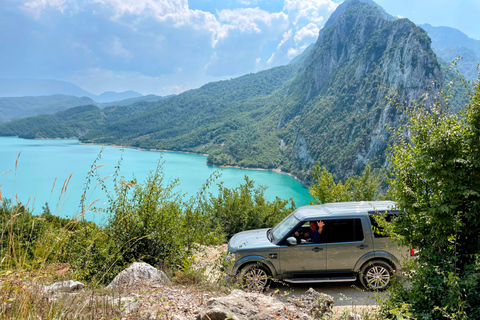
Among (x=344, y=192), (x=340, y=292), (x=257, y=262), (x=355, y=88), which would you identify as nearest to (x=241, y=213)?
(x=344, y=192)

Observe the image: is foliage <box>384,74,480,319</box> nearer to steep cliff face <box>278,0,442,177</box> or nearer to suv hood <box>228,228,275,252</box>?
suv hood <box>228,228,275,252</box>

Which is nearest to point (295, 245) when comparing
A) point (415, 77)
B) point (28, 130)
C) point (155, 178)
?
point (155, 178)

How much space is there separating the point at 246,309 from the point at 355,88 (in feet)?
459

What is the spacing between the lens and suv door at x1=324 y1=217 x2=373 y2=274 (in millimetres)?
5977

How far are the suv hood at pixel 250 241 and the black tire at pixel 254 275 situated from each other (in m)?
0.37

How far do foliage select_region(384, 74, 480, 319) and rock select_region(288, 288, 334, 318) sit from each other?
781 millimetres

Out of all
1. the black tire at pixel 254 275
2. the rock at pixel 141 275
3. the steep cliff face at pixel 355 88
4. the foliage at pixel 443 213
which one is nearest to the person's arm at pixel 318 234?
the black tire at pixel 254 275

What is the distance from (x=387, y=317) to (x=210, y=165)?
11429 centimetres

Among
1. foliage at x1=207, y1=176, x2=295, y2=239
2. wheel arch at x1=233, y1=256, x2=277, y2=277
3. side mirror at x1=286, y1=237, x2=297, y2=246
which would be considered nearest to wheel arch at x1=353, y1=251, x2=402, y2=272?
side mirror at x1=286, y1=237, x2=297, y2=246

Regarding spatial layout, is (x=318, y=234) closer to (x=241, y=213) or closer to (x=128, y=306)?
(x=128, y=306)

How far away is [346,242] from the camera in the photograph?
6000mm

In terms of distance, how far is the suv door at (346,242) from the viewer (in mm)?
5977

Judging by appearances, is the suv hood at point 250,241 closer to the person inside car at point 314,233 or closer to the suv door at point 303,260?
the suv door at point 303,260

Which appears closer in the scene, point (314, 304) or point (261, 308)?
point (261, 308)
